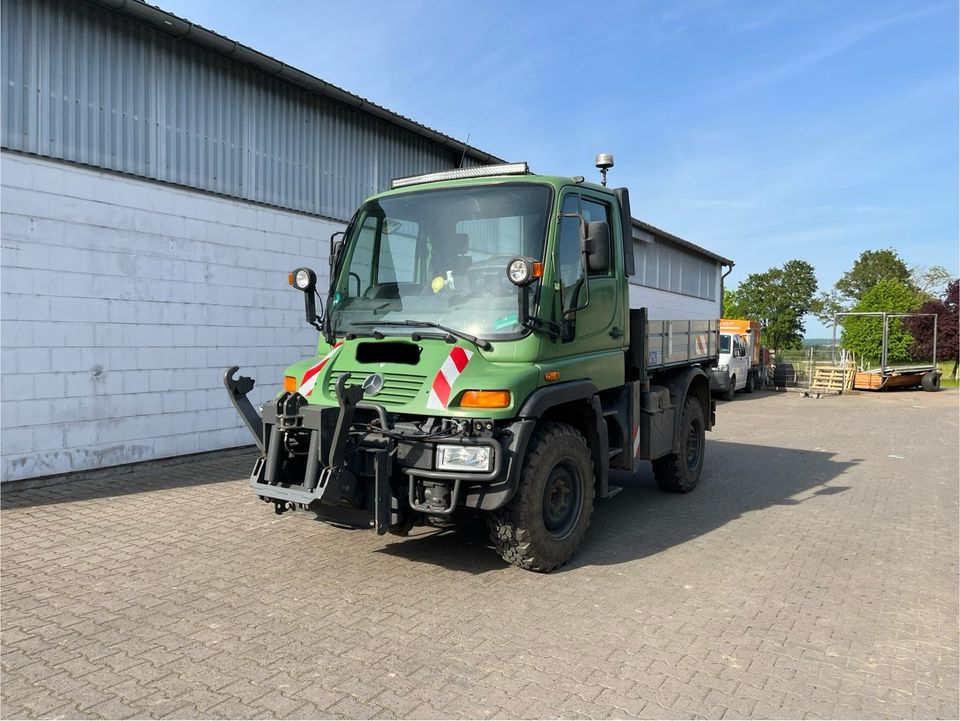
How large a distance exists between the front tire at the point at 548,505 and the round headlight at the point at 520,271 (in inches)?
42.0

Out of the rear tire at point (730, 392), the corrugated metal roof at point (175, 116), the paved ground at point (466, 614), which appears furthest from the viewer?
the rear tire at point (730, 392)

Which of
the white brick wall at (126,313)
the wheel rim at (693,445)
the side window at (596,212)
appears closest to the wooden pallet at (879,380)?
the wheel rim at (693,445)

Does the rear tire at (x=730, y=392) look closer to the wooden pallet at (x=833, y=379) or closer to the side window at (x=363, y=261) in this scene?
the wooden pallet at (x=833, y=379)

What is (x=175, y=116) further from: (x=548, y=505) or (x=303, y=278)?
(x=548, y=505)

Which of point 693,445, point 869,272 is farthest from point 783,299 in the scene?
point 693,445

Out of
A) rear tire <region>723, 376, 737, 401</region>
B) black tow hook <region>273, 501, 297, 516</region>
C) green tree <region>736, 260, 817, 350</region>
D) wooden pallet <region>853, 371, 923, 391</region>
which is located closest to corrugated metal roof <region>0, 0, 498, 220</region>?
black tow hook <region>273, 501, 297, 516</region>

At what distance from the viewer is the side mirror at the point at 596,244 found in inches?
193

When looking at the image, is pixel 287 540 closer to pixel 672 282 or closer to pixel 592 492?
pixel 592 492

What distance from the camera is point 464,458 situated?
4328 millimetres

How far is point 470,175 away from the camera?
550cm

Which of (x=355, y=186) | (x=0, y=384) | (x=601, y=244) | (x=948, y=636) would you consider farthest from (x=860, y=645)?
(x=355, y=186)

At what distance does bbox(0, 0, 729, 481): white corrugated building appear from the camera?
7.07 m

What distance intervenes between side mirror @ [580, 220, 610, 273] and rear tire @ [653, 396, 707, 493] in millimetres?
3029

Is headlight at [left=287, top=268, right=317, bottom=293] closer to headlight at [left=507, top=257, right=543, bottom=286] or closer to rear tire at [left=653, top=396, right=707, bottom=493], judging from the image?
headlight at [left=507, top=257, right=543, bottom=286]
